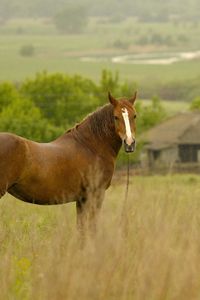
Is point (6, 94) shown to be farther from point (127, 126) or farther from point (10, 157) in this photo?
point (10, 157)

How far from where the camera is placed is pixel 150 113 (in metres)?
84.9

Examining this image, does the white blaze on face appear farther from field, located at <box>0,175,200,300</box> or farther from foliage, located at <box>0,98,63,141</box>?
foliage, located at <box>0,98,63,141</box>

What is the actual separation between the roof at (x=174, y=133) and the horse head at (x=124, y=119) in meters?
64.7

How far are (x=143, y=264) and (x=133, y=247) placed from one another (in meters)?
0.96

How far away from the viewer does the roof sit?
75438 mm

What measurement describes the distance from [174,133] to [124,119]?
221 feet

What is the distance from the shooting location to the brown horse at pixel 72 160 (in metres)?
9.06

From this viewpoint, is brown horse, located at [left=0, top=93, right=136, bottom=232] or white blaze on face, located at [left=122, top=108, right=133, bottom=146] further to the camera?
white blaze on face, located at [left=122, top=108, right=133, bottom=146]

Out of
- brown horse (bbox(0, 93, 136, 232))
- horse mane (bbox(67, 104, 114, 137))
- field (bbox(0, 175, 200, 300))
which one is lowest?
field (bbox(0, 175, 200, 300))

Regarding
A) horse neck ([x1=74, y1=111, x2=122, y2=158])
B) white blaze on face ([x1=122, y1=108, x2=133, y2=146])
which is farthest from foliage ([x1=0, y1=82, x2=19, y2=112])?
white blaze on face ([x1=122, y1=108, x2=133, y2=146])

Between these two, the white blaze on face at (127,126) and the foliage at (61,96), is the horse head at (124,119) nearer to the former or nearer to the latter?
the white blaze on face at (127,126)

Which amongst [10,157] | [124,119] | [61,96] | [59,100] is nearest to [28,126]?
[59,100]

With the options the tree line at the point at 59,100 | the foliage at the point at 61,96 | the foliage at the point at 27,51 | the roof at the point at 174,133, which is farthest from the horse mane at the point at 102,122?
the foliage at the point at 27,51

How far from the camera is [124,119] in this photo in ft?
31.1
